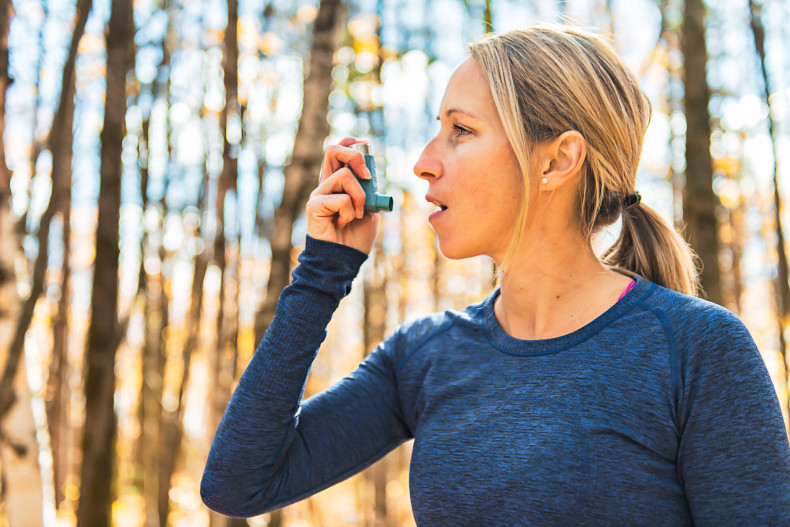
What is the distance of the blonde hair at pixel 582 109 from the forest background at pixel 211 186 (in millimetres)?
135

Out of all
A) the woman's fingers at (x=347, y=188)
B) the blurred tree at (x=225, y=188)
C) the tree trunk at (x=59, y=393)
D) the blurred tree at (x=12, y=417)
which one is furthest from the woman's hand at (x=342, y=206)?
the tree trunk at (x=59, y=393)

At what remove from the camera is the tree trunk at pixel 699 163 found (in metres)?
3.89

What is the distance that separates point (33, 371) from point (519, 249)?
277cm

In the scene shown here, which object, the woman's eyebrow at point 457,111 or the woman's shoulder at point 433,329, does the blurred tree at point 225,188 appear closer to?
the woman's shoulder at point 433,329

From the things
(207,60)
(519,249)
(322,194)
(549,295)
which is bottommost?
(549,295)

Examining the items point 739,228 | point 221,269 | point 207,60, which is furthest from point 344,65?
point 739,228

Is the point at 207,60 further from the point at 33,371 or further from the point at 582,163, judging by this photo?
the point at 582,163

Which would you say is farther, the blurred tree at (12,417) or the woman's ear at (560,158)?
the blurred tree at (12,417)

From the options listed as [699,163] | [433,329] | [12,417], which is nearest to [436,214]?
[433,329]

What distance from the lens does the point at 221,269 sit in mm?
5824

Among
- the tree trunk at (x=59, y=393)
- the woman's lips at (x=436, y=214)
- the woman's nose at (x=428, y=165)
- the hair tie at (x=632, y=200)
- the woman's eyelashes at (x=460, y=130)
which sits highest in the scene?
the woman's eyelashes at (x=460, y=130)

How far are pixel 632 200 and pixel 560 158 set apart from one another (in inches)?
9.3

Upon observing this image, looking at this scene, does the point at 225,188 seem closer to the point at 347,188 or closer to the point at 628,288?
the point at 347,188

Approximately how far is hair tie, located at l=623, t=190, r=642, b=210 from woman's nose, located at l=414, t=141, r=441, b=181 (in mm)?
470
